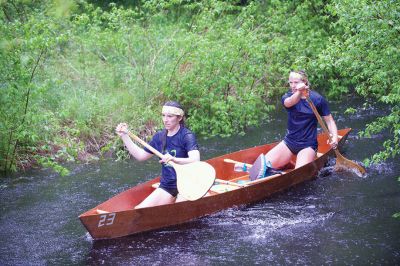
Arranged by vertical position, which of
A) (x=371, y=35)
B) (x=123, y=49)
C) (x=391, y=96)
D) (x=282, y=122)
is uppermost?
(x=371, y=35)

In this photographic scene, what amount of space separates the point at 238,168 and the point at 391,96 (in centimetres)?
301

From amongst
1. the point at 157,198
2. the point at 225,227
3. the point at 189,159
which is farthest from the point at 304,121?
the point at 157,198

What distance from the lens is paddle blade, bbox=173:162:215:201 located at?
636cm

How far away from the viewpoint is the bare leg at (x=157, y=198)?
21.7ft

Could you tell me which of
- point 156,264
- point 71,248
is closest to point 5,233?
point 71,248

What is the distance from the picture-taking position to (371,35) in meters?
6.10

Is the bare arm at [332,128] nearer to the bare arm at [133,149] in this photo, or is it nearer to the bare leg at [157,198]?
the bare leg at [157,198]

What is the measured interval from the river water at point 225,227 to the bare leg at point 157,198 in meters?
0.32

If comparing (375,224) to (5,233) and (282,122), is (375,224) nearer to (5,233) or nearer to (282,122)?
(5,233)

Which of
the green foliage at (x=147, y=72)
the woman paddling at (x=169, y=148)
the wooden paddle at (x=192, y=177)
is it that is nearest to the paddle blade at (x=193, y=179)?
the wooden paddle at (x=192, y=177)

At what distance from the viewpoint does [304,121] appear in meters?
7.91

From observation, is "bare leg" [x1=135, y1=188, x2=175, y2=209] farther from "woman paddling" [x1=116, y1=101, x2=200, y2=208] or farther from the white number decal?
the white number decal

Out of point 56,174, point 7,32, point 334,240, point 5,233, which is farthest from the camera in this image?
point 56,174

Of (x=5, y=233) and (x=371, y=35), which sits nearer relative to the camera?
(x=371, y=35)
